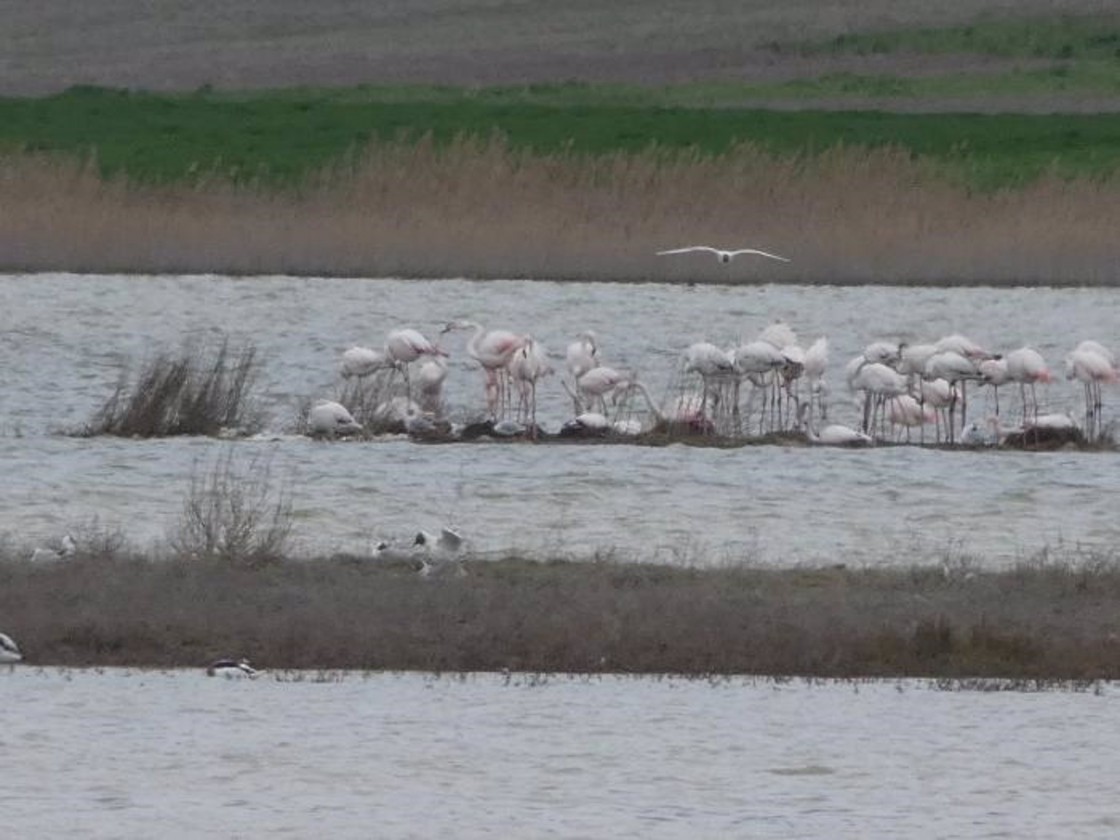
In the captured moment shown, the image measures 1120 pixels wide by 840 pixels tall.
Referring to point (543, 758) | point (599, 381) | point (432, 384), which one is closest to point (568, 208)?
point (432, 384)

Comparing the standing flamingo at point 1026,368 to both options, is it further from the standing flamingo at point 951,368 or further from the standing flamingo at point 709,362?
the standing flamingo at point 709,362

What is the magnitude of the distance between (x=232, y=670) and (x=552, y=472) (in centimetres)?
519

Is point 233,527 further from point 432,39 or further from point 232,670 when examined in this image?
point 432,39

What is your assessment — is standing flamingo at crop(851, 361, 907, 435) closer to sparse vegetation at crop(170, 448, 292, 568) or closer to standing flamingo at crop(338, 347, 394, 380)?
standing flamingo at crop(338, 347, 394, 380)

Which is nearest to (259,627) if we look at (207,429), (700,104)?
(207,429)

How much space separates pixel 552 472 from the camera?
14.9 metres

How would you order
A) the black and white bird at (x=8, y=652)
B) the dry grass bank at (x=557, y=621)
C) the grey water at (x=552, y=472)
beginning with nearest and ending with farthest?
the black and white bird at (x=8, y=652), the dry grass bank at (x=557, y=621), the grey water at (x=552, y=472)

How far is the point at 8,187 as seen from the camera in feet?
87.9

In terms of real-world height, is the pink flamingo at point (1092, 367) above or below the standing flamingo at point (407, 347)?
above

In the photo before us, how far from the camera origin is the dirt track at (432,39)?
48750mm

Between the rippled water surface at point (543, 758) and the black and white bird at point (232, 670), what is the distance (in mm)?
49

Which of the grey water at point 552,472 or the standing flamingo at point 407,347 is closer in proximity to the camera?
the grey water at point 552,472

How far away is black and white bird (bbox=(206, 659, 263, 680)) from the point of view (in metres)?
9.82

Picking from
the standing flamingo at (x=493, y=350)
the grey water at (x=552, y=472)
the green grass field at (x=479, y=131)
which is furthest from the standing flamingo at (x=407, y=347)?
the green grass field at (x=479, y=131)
